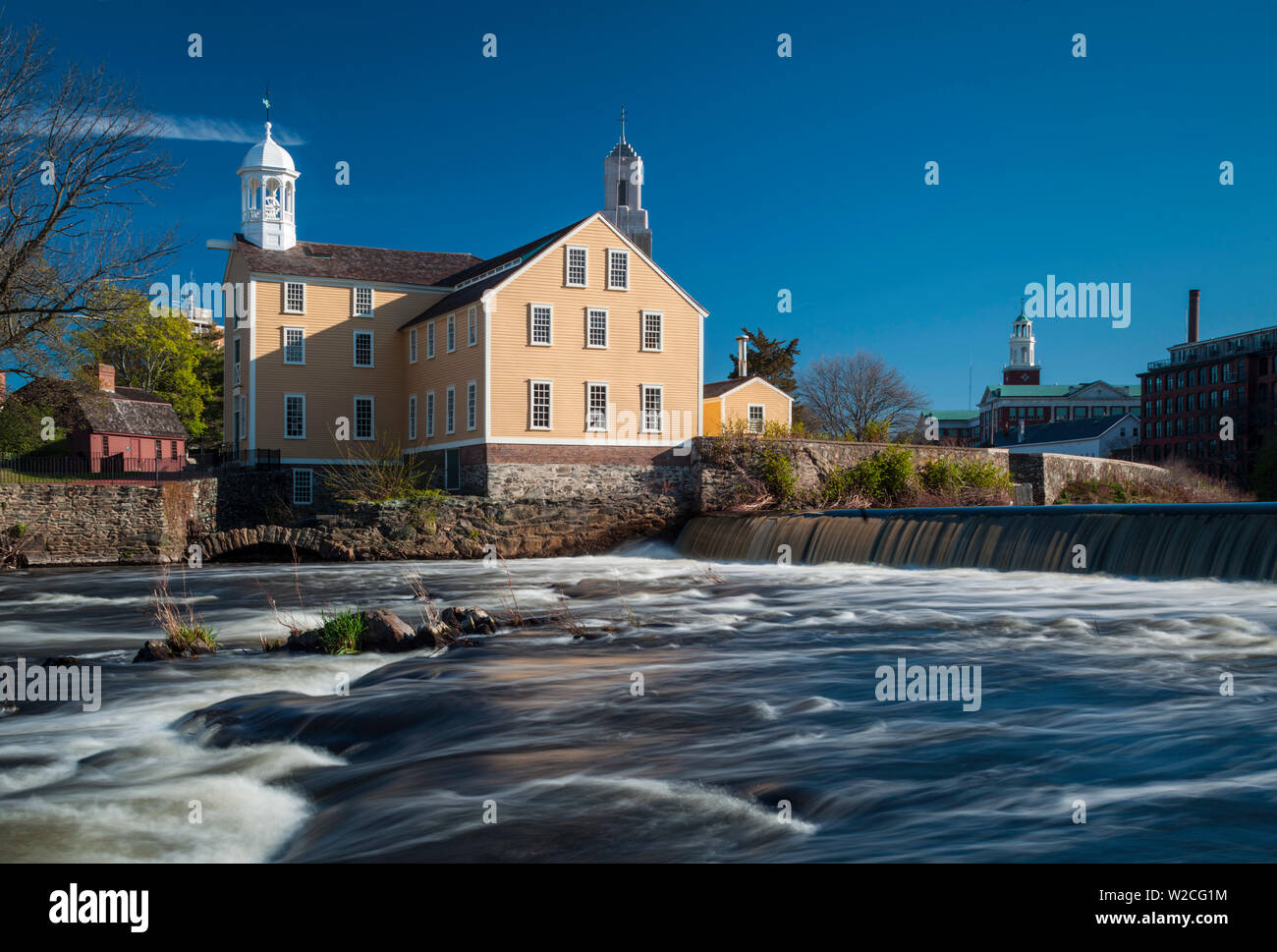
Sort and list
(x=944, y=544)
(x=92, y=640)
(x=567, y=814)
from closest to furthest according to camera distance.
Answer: (x=567, y=814) → (x=92, y=640) → (x=944, y=544)

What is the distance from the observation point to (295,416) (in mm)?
43375

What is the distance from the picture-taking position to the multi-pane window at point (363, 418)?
145 ft

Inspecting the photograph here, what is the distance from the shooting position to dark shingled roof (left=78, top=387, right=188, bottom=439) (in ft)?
175

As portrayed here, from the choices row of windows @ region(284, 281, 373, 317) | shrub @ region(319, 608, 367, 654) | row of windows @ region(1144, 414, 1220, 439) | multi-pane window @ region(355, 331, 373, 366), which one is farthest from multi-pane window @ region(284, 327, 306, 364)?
row of windows @ region(1144, 414, 1220, 439)

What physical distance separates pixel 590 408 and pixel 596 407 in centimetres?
25

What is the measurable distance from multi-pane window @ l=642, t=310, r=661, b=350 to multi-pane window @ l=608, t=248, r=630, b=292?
54.5 inches

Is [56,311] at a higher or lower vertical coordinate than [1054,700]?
higher

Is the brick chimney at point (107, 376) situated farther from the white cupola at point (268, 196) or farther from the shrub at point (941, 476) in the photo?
the shrub at point (941, 476)

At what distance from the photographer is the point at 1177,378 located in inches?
4328

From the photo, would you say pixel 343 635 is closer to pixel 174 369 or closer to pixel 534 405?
pixel 534 405

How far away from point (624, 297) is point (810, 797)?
1367 inches

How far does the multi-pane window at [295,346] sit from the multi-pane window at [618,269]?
13.5 metres
